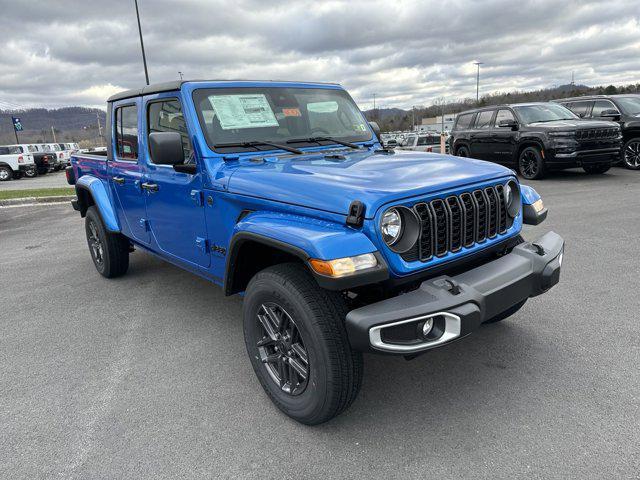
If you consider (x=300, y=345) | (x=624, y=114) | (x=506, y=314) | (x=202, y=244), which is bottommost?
(x=506, y=314)

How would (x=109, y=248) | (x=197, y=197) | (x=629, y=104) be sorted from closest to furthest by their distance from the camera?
(x=197, y=197) → (x=109, y=248) → (x=629, y=104)

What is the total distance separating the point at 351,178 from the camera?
2543 millimetres

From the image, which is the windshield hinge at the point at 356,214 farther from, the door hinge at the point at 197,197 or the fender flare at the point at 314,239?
the door hinge at the point at 197,197

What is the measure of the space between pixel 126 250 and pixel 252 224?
3.21 m

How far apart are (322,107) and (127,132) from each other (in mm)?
1852

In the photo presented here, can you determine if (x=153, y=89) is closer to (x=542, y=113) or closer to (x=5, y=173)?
(x=542, y=113)

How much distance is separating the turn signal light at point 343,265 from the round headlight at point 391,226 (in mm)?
161

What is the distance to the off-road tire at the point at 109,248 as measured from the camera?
5.03 meters

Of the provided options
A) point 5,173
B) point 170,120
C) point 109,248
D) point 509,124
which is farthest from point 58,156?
point 170,120

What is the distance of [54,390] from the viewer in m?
3.10

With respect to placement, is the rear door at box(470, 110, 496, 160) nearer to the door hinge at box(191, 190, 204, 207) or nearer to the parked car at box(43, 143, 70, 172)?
the door hinge at box(191, 190, 204, 207)

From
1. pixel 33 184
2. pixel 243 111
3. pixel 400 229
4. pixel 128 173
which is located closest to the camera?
pixel 400 229

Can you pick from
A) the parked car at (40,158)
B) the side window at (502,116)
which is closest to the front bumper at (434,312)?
the side window at (502,116)

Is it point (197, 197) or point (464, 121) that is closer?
point (197, 197)
